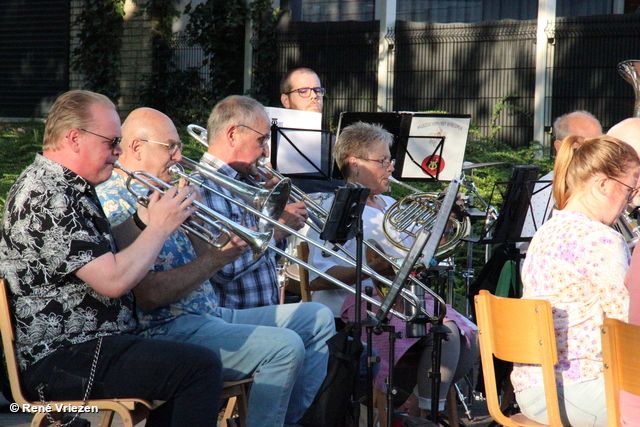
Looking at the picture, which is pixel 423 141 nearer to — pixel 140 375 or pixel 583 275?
pixel 583 275

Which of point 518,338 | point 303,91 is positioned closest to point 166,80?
point 303,91

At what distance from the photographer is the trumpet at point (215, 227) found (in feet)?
10.4

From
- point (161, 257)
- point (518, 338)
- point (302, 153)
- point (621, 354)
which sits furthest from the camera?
point (302, 153)

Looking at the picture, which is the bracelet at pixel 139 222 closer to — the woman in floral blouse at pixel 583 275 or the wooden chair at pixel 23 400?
the wooden chair at pixel 23 400

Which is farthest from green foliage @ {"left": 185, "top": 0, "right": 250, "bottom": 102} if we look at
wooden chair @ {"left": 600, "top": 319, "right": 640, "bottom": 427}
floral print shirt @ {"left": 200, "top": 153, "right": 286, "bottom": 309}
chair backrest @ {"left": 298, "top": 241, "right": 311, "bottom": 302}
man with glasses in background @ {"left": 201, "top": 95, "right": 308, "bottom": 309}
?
wooden chair @ {"left": 600, "top": 319, "right": 640, "bottom": 427}

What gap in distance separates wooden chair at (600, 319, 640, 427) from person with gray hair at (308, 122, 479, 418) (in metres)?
1.48

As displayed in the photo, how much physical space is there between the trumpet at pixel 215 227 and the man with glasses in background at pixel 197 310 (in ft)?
0.13

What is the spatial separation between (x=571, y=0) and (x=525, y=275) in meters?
8.84

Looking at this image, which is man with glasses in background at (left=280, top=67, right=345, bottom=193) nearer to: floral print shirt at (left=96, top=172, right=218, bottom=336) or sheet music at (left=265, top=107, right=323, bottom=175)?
sheet music at (left=265, top=107, right=323, bottom=175)

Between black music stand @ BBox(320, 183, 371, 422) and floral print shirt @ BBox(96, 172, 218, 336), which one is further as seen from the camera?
floral print shirt @ BBox(96, 172, 218, 336)

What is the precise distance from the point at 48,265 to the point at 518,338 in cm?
169

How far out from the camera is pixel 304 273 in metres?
4.10

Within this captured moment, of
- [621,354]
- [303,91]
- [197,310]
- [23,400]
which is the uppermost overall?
[303,91]

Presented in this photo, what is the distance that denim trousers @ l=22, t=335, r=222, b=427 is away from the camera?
2777 mm
